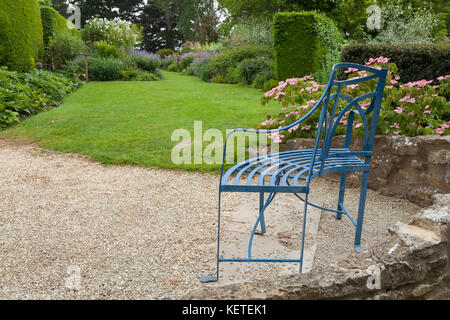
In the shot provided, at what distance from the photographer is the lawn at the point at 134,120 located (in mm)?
5227

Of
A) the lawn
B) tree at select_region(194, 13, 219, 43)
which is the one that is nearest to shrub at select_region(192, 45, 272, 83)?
the lawn

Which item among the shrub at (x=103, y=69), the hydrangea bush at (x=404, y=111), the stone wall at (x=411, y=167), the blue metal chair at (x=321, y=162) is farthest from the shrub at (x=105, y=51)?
the blue metal chair at (x=321, y=162)

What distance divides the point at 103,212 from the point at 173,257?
1.14 metres

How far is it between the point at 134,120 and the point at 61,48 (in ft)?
22.4

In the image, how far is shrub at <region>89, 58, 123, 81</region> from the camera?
503 inches

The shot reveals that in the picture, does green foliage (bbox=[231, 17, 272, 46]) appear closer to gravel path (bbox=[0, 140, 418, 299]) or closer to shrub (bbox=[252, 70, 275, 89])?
shrub (bbox=[252, 70, 275, 89])

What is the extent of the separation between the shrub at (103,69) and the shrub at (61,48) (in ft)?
2.28

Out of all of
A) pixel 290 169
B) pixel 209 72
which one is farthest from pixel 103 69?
pixel 290 169

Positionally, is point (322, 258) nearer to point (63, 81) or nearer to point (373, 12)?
point (63, 81)

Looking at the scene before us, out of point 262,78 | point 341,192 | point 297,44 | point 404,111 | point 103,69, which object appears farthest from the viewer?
point 103,69

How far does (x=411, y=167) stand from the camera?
3459mm

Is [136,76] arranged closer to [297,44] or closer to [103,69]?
[103,69]

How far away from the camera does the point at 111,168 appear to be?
4621 mm
